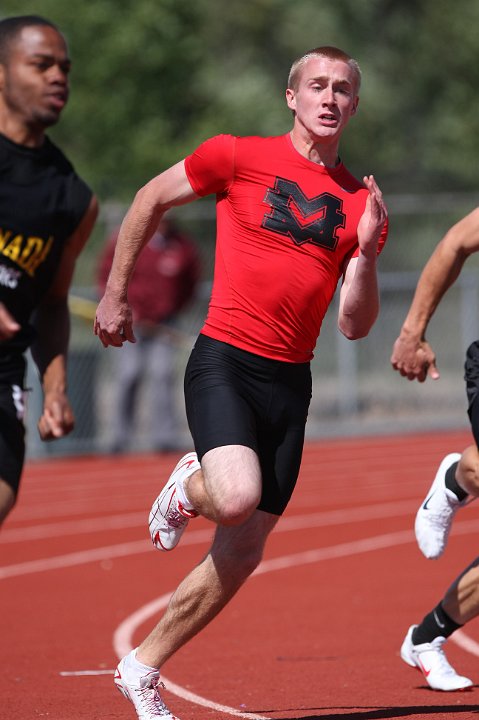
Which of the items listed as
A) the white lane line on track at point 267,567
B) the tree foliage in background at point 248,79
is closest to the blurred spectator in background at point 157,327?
the white lane line on track at point 267,567

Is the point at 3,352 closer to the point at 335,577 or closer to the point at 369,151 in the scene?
the point at 335,577

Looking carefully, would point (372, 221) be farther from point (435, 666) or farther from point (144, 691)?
point (435, 666)

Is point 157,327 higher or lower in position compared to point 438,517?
higher

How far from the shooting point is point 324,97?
5.49 m

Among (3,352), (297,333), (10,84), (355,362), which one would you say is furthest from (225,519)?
(355,362)

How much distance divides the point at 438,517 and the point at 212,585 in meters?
1.43

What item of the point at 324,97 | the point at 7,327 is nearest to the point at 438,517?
the point at 324,97

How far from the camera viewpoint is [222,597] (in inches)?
211

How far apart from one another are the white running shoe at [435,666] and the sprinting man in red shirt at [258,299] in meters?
1.46

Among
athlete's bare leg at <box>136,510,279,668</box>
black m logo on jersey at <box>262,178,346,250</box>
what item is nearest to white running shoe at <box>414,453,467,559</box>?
athlete's bare leg at <box>136,510,279,668</box>

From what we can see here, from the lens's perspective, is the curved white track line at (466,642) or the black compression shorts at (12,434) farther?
the curved white track line at (466,642)

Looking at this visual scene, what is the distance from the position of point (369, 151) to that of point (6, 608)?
89.4 feet

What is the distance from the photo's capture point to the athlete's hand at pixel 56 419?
607 cm

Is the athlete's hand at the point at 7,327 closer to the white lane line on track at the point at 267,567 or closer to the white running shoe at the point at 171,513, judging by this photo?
the white running shoe at the point at 171,513
